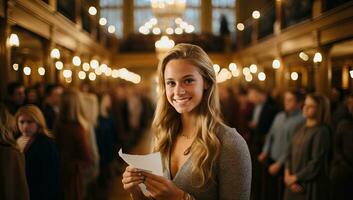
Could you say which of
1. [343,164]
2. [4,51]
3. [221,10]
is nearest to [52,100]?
[4,51]

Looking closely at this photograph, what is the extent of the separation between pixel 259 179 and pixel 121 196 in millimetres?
2726

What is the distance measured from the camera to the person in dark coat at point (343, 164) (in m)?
4.93

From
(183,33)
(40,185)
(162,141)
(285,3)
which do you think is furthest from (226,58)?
(162,141)

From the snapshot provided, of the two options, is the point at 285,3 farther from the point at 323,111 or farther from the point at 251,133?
the point at 323,111

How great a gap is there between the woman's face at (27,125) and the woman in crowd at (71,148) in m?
1.01

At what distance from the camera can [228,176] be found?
5.81 feet

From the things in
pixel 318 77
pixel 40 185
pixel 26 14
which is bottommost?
pixel 40 185

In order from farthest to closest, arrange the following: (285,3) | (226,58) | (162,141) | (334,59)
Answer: (226,58) < (285,3) < (334,59) < (162,141)

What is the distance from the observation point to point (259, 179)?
6.77 meters

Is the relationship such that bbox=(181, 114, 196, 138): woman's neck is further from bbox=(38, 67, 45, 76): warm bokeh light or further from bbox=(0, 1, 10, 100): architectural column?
bbox=(38, 67, 45, 76): warm bokeh light

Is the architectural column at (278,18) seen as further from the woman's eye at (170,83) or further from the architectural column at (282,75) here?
the woman's eye at (170,83)

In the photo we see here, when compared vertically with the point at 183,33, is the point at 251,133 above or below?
below

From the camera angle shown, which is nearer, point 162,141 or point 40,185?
point 162,141

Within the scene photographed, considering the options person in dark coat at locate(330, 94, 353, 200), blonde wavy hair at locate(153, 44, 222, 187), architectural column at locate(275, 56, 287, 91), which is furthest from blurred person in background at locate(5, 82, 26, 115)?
architectural column at locate(275, 56, 287, 91)
